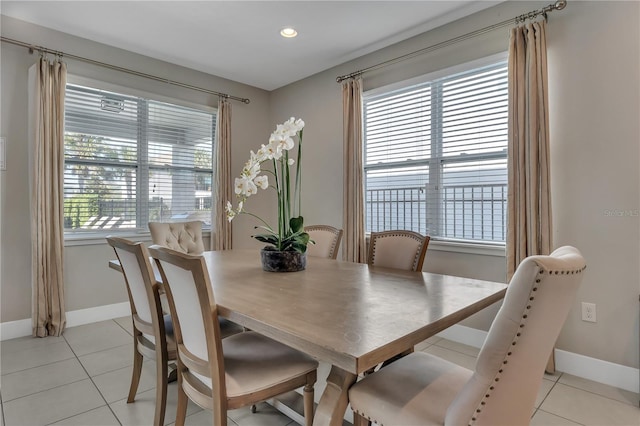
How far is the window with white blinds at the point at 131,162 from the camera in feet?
11.0

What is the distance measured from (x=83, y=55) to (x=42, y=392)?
9.60 ft

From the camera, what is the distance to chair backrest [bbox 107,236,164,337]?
1529 millimetres

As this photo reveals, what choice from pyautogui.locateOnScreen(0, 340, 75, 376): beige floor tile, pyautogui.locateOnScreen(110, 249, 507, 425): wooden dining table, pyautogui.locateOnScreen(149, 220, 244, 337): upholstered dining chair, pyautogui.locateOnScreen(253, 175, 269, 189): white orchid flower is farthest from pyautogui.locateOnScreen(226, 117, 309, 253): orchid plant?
pyautogui.locateOnScreen(0, 340, 75, 376): beige floor tile

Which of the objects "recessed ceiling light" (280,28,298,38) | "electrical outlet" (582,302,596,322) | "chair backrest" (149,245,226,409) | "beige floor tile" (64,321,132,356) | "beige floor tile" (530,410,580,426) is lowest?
"beige floor tile" (530,410,580,426)

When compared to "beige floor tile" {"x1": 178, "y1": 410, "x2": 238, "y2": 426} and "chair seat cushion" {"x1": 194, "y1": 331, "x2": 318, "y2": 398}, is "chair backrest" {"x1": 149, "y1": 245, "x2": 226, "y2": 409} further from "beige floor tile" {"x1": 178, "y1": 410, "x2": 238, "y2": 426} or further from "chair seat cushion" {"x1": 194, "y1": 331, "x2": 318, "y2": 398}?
"beige floor tile" {"x1": 178, "y1": 410, "x2": 238, "y2": 426}

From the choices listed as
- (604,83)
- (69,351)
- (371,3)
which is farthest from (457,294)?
(69,351)

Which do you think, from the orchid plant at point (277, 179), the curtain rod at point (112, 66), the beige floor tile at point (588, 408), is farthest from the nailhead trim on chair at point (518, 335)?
the curtain rod at point (112, 66)

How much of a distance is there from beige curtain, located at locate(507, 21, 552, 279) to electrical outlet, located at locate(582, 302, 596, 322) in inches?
17.5

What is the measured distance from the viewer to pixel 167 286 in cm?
140

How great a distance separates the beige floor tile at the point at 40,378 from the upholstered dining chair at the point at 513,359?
85.7 inches

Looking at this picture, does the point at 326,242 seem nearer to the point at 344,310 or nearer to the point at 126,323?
the point at 344,310

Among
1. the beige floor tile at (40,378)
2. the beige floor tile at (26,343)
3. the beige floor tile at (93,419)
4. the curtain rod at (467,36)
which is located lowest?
the beige floor tile at (93,419)

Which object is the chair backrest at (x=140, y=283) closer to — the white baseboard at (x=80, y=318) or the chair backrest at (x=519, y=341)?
the chair backrest at (x=519, y=341)

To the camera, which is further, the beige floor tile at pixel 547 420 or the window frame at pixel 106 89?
the window frame at pixel 106 89
